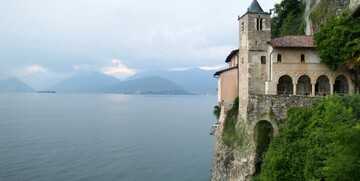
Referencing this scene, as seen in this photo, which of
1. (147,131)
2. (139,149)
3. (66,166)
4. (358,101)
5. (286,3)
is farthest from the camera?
(147,131)

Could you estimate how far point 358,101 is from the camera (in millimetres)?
19938

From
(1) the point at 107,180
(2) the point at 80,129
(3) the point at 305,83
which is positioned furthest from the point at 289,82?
(2) the point at 80,129

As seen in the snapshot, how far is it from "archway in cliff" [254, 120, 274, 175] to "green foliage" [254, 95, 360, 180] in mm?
3387

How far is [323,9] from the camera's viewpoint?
133ft

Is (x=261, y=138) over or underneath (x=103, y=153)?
over

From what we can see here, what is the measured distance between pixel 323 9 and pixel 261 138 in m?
20.6

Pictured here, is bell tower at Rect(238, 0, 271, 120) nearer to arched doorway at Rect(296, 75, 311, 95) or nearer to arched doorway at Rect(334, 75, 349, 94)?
arched doorway at Rect(296, 75, 311, 95)

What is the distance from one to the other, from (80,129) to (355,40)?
68044mm

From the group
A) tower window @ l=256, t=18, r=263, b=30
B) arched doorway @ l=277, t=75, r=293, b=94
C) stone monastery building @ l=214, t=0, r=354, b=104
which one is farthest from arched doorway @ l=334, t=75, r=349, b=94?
tower window @ l=256, t=18, r=263, b=30

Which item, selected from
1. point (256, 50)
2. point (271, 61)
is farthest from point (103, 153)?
point (271, 61)

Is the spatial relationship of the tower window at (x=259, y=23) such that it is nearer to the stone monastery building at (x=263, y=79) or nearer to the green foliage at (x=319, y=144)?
the stone monastery building at (x=263, y=79)

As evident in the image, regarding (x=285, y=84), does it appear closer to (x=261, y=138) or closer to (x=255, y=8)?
(x=261, y=138)

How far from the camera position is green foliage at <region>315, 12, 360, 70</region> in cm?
2772

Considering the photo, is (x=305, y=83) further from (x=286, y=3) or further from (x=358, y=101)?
(x=286, y=3)
